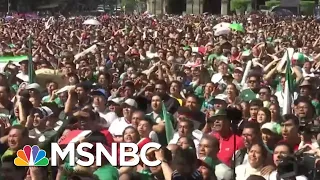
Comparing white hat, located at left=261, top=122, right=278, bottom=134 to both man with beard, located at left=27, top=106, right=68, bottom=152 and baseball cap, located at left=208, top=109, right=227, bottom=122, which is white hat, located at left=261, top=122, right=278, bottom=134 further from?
man with beard, located at left=27, top=106, right=68, bottom=152

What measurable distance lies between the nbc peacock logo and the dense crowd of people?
70mm

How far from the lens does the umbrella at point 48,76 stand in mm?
12535

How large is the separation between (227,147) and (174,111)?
229 centimetres

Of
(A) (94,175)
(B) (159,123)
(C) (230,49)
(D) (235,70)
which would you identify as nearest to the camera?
(A) (94,175)

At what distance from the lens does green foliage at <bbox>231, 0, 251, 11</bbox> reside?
6342 cm

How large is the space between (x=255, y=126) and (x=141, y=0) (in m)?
92.4

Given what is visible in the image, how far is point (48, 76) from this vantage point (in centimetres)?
1295

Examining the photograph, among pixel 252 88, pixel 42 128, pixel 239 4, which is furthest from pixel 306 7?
pixel 42 128

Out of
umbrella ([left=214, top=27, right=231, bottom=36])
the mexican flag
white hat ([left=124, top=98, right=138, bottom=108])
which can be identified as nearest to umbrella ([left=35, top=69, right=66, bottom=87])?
the mexican flag

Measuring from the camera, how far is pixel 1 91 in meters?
10.4

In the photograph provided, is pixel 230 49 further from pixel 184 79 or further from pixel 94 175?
pixel 94 175

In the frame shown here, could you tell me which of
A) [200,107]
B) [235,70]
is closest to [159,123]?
[200,107]

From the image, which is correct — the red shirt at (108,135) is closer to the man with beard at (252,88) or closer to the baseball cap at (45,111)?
the baseball cap at (45,111)

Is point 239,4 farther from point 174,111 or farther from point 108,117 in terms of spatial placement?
point 108,117
